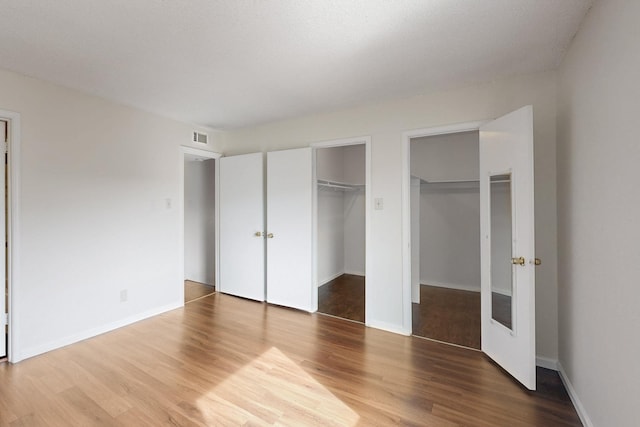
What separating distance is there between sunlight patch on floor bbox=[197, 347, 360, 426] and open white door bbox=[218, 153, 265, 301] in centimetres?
175

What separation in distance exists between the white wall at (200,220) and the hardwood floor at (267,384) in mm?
1971

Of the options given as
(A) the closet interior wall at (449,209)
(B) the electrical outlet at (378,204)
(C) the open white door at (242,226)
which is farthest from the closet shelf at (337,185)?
(B) the electrical outlet at (378,204)

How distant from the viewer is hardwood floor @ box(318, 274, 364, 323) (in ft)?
11.4

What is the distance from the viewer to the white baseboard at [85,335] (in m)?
2.38

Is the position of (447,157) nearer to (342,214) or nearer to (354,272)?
(342,214)

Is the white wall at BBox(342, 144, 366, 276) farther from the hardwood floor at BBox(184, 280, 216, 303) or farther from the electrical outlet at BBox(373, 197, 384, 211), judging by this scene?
the hardwood floor at BBox(184, 280, 216, 303)

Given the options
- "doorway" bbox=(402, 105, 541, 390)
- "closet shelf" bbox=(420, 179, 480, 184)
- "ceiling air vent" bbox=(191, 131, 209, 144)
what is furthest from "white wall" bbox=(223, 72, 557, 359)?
"closet shelf" bbox=(420, 179, 480, 184)

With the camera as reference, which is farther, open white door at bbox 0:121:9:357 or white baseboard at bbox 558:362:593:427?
open white door at bbox 0:121:9:357

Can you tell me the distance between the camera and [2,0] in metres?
1.53

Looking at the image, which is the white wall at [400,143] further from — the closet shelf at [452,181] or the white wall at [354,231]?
the white wall at [354,231]

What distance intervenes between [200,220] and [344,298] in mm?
2841

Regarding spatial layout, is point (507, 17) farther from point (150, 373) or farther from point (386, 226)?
point (150, 373)

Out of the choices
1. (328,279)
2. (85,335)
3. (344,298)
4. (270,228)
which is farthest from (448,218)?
(85,335)

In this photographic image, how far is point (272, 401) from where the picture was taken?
187 centimetres
